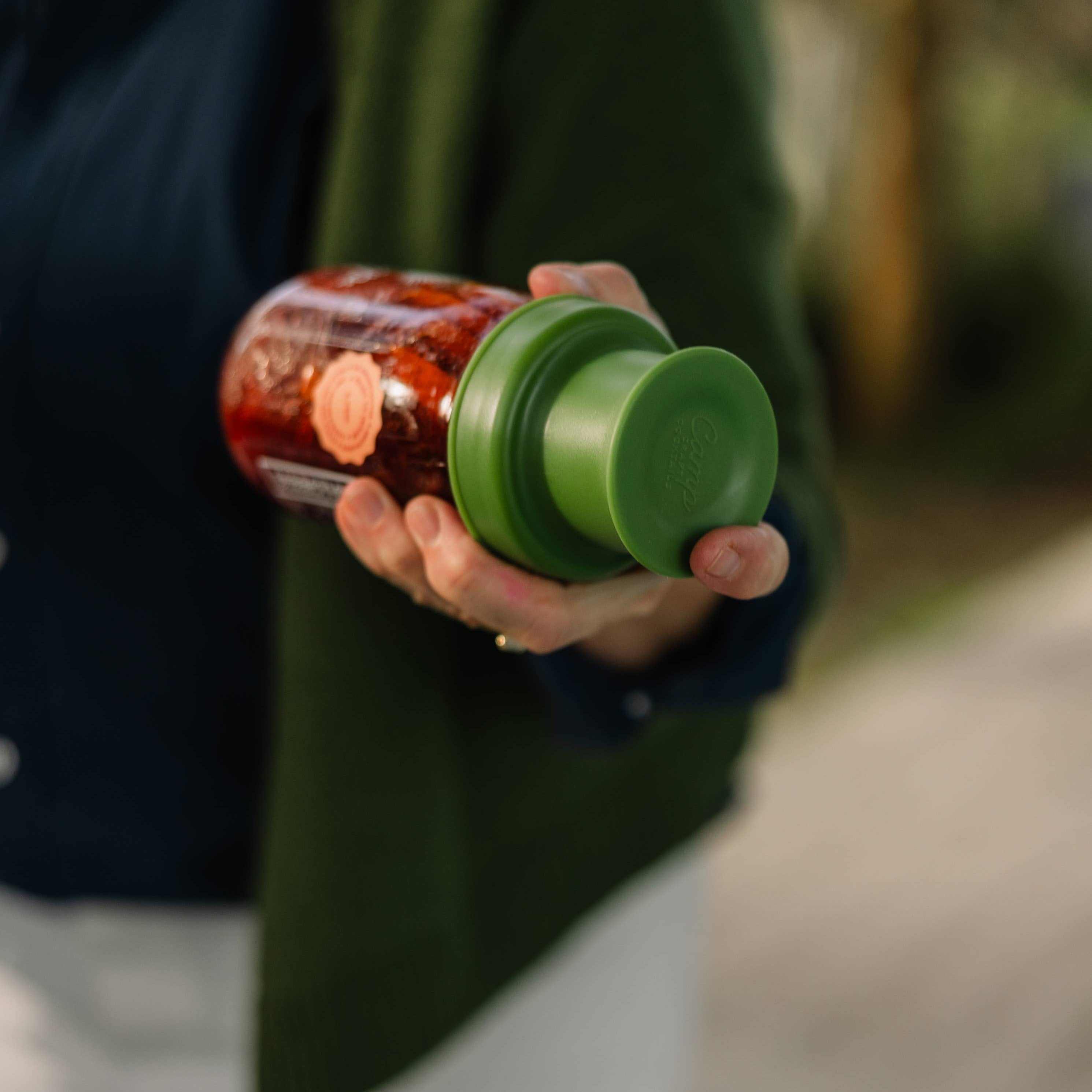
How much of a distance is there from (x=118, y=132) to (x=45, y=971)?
50cm

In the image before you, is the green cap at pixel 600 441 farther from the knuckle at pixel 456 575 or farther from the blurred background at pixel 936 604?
the blurred background at pixel 936 604

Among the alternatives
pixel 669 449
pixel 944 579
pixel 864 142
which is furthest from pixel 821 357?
pixel 669 449

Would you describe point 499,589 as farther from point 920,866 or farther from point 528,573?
point 920,866

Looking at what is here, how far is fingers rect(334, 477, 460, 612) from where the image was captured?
486 mm

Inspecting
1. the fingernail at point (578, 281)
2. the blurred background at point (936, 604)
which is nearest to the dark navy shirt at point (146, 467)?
the fingernail at point (578, 281)

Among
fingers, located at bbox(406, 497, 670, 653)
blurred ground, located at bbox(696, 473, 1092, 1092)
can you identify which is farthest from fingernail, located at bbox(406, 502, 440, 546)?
blurred ground, located at bbox(696, 473, 1092, 1092)

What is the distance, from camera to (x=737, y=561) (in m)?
0.42

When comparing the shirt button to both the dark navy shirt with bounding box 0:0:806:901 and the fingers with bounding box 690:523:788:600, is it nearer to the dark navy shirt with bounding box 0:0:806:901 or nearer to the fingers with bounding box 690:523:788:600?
the dark navy shirt with bounding box 0:0:806:901

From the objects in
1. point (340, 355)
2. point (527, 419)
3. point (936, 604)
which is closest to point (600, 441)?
point (527, 419)

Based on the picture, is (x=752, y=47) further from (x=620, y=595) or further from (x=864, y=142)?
(x=864, y=142)

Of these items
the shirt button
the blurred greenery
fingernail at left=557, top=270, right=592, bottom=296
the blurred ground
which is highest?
the blurred greenery

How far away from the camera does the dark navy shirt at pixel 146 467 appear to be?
0.64 metres

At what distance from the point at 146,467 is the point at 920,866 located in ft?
5.37

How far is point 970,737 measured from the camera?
2.35 meters
